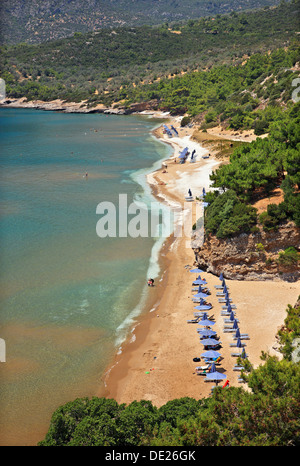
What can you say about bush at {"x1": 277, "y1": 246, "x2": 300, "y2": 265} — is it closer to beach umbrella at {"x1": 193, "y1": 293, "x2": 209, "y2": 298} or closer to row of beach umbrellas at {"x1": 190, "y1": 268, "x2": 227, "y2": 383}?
row of beach umbrellas at {"x1": 190, "y1": 268, "x2": 227, "y2": 383}

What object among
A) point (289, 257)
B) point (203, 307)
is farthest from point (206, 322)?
point (289, 257)

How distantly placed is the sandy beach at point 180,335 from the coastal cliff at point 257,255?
584mm

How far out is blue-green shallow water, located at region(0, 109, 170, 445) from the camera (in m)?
19.9

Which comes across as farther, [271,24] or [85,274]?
[271,24]

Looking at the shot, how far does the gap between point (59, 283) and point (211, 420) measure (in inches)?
761

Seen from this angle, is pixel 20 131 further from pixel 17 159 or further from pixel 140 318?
pixel 140 318

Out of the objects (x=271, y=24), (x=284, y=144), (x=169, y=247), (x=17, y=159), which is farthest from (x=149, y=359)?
(x=271, y=24)

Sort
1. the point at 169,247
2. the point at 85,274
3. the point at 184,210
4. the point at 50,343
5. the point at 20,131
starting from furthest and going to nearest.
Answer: the point at 20,131 < the point at 184,210 < the point at 169,247 < the point at 85,274 < the point at 50,343

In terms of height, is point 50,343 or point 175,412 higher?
point 175,412

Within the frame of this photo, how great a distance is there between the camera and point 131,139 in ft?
292

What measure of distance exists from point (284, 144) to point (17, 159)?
52.7 meters

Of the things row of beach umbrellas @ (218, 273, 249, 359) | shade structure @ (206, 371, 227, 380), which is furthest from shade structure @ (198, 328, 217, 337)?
shade structure @ (206, 371, 227, 380)

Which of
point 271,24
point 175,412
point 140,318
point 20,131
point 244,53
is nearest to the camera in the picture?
point 175,412

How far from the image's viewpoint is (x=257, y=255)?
27.6m
